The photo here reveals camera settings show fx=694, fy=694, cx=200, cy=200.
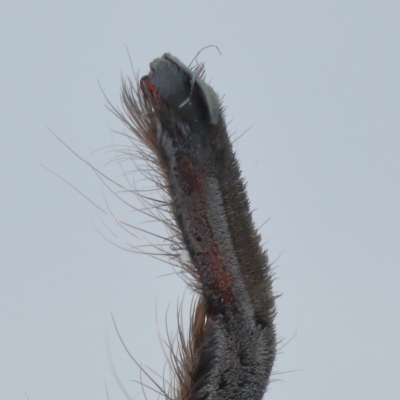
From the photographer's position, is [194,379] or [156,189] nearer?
[194,379]

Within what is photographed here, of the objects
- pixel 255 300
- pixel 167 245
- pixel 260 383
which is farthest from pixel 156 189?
pixel 260 383

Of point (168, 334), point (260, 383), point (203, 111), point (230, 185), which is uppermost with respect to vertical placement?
point (203, 111)

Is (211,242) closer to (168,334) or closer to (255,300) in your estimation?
(255,300)

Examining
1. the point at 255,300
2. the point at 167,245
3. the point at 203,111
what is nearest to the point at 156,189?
the point at 167,245

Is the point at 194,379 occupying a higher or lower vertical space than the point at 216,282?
lower

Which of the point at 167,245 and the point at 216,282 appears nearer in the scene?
the point at 216,282

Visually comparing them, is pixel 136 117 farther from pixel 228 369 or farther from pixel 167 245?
pixel 228 369
